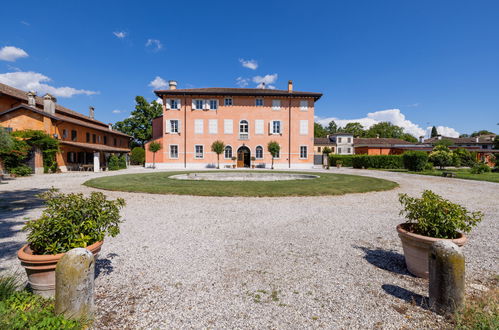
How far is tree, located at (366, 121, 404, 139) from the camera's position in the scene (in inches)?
2874

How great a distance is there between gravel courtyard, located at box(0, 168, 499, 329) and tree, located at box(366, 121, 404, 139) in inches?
3031

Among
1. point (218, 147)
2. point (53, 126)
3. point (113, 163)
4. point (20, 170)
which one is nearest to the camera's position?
point (20, 170)

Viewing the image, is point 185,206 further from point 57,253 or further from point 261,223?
point 57,253

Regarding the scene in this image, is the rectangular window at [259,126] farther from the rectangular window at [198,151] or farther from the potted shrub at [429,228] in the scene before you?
the potted shrub at [429,228]

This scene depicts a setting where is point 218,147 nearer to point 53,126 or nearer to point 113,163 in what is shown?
point 113,163

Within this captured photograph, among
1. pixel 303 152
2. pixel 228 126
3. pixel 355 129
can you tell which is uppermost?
pixel 355 129

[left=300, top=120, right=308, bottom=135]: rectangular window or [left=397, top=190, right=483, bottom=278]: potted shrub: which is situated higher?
[left=300, top=120, right=308, bottom=135]: rectangular window

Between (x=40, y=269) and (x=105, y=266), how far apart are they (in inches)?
47.0

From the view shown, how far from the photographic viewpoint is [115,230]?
105 inches

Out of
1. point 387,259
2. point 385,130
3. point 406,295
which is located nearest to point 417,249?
point 406,295

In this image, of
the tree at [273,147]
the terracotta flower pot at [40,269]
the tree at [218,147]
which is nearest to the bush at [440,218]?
the terracotta flower pot at [40,269]

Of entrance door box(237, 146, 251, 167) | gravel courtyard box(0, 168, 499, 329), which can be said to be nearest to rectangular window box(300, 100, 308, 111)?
entrance door box(237, 146, 251, 167)

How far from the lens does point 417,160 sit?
871 inches

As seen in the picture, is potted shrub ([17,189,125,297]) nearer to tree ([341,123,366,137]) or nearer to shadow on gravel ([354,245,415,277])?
shadow on gravel ([354,245,415,277])
